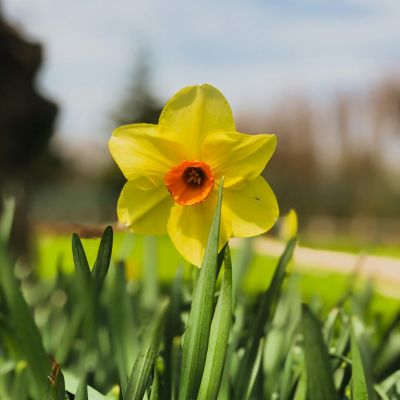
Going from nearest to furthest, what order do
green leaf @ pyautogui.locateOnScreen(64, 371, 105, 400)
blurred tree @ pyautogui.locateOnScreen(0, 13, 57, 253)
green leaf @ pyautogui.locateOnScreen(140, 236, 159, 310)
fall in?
green leaf @ pyautogui.locateOnScreen(64, 371, 105, 400), green leaf @ pyautogui.locateOnScreen(140, 236, 159, 310), blurred tree @ pyautogui.locateOnScreen(0, 13, 57, 253)

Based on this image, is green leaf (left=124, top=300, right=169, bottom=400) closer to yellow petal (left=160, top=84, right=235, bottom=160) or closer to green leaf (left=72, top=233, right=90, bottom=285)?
green leaf (left=72, top=233, right=90, bottom=285)

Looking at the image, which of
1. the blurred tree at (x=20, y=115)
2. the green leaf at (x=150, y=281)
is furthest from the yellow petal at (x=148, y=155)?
the blurred tree at (x=20, y=115)

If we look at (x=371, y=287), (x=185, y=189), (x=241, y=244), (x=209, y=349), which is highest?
(x=185, y=189)

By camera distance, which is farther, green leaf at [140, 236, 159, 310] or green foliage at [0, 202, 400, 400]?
green leaf at [140, 236, 159, 310]

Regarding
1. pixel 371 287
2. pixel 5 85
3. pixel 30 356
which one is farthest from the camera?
pixel 5 85

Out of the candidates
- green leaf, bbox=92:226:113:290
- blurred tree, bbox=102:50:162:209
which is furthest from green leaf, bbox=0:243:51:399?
blurred tree, bbox=102:50:162:209

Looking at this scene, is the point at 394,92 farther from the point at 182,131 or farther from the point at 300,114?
the point at 182,131

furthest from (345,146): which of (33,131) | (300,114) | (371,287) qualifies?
(371,287)
